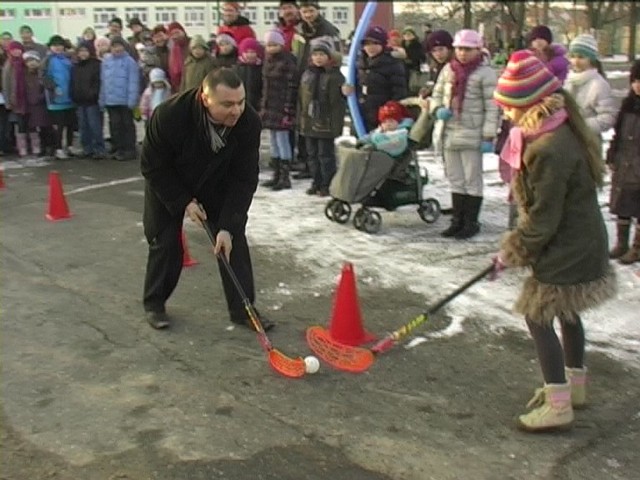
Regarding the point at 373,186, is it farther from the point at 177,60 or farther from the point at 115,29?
the point at 115,29

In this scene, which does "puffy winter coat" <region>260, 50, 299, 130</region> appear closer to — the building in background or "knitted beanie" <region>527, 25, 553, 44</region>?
"knitted beanie" <region>527, 25, 553, 44</region>

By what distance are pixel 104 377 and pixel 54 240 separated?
3.24 meters

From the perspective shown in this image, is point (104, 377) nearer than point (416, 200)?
Yes

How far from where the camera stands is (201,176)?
486 cm

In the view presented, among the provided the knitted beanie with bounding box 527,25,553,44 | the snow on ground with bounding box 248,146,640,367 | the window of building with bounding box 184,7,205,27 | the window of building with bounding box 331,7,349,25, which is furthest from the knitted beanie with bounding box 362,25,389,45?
the window of building with bounding box 184,7,205,27

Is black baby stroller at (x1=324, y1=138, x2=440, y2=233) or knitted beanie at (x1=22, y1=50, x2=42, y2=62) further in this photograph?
knitted beanie at (x1=22, y1=50, x2=42, y2=62)

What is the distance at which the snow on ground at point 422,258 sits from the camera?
16.4ft

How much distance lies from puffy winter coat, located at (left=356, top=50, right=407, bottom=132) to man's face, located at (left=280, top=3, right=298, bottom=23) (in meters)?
2.05

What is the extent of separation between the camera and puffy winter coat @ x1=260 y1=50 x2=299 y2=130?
891 cm

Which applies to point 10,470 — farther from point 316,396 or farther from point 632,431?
point 632,431

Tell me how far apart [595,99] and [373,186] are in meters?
2.00

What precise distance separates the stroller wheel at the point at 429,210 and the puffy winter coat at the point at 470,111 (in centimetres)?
67

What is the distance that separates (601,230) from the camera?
3547mm

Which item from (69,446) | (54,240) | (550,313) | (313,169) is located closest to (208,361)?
(69,446)
